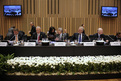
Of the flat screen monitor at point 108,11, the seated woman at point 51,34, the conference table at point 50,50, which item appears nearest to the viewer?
the conference table at point 50,50

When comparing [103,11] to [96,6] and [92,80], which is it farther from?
[92,80]

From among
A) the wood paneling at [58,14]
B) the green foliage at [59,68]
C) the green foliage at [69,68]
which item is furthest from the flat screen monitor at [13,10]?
the green foliage at [69,68]

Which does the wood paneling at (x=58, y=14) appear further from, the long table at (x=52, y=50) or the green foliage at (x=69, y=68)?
the green foliage at (x=69, y=68)

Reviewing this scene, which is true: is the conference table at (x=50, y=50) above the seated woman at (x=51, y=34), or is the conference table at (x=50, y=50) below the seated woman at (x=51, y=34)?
below

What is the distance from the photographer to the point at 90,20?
8.54 meters

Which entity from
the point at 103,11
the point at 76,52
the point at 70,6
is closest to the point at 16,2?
the point at 70,6

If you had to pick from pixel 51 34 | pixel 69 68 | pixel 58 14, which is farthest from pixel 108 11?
pixel 69 68

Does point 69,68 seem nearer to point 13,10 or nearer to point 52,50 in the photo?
point 52,50

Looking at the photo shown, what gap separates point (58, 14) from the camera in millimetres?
8406

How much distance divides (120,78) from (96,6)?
6212 mm

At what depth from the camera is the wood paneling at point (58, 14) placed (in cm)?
833

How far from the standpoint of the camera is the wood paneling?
27.3ft

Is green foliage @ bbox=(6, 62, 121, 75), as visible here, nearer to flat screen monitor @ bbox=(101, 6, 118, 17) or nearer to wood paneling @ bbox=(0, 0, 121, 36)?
wood paneling @ bbox=(0, 0, 121, 36)

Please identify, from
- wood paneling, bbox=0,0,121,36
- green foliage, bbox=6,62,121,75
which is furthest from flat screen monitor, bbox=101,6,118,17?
green foliage, bbox=6,62,121,75
